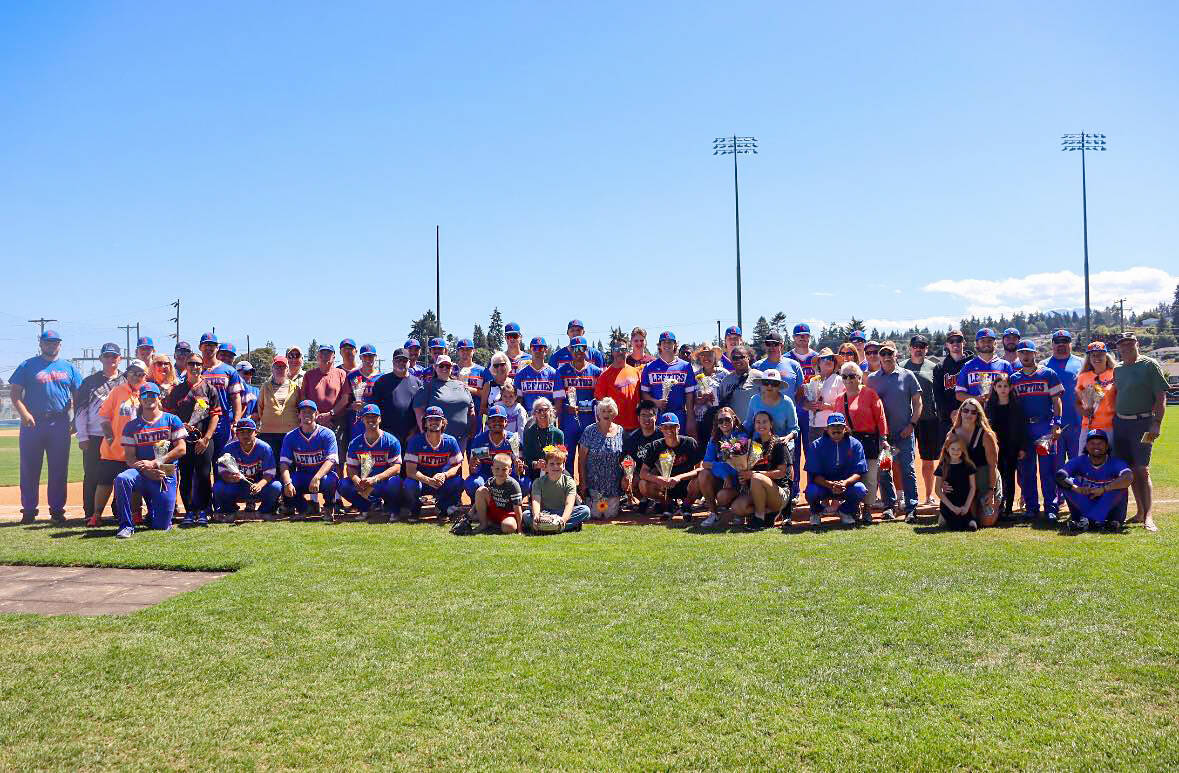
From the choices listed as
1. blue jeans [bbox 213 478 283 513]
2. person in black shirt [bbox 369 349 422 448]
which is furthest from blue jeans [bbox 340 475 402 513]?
person in black shirt [bbox 369 349 422 448]

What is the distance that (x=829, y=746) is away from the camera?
352 cm

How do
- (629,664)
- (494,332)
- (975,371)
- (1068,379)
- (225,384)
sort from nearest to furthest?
1. (629,664)
2. (975,371)
3. (1068,379)
4. (225,384)
5. (494,332)

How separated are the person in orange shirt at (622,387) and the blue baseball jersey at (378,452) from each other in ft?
8.00

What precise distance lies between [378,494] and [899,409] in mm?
5728

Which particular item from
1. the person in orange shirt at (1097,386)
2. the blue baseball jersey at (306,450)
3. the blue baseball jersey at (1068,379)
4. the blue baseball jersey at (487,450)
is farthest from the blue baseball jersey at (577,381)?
the person in orange shirt at (1097,386)

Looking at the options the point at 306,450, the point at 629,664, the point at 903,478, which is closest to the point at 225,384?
the point at 306,450

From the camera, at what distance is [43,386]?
9.83 metres

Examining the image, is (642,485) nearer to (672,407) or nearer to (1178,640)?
(672,407)

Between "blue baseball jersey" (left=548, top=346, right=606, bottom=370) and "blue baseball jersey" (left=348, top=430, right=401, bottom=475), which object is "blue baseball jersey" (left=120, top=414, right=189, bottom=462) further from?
"blue baseball jersey" (left=548, top=346, right=606, bottom=370)

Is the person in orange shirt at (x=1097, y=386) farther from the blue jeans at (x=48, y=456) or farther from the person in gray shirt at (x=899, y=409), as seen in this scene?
the blue jeans at (x=48, y=456)

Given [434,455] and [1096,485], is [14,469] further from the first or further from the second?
[1096,485]

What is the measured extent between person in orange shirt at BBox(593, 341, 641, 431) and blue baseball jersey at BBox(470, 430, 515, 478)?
1.29 m

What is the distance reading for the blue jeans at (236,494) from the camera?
9.43 m

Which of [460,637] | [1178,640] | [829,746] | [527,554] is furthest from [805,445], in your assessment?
[829,746]
